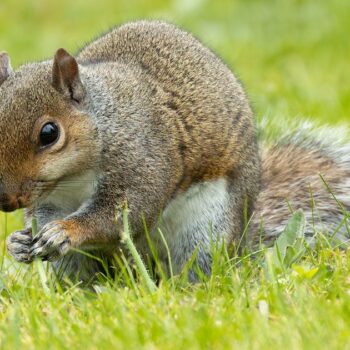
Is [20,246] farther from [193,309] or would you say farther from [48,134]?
[193,309]

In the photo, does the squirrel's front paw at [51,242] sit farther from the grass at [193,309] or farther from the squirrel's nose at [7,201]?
the squirrel's nose at [7,201]

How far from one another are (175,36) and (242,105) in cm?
40

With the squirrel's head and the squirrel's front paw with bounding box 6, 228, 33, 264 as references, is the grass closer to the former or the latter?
the squirrel's front paw with bounding box 6, 228, 33, 264

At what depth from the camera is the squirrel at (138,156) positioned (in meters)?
3.21

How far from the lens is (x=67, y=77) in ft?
11.0

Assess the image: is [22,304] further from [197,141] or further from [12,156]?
[197,141]

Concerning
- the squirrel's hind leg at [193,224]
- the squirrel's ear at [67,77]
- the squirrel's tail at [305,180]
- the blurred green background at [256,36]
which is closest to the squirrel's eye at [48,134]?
the squirrel's ear at [67,77]

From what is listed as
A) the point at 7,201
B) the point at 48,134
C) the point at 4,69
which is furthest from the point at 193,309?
the point at 4,69

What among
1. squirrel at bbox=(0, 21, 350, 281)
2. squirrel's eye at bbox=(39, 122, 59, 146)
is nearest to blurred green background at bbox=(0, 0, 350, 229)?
squirrel at bbox=(0, 21, 350, 281)

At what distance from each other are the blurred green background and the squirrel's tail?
93cm

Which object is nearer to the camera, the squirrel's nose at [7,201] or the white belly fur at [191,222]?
the squirrel's nose at [7,201]

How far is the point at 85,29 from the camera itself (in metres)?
9.15

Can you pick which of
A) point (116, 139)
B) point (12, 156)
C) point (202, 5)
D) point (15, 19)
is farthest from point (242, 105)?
point (15, 19)

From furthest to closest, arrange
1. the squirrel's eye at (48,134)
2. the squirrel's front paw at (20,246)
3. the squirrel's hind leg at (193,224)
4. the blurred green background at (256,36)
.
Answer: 1. the blurred green background at (256,36)
2. the squirrel's hind leg at (193,224)
3. the squirrel's front paw at (20,246)
4. the squirrel's eye at (48,134)
